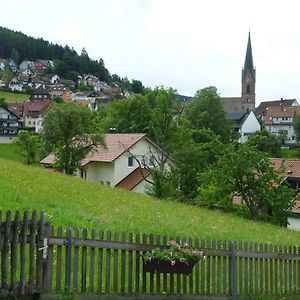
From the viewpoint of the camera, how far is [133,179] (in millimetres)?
49969

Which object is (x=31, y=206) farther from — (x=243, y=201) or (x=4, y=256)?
(x=243, y=201)

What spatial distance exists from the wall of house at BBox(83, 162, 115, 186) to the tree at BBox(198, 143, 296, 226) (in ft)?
65.1

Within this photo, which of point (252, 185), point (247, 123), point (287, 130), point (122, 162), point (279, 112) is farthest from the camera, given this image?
point (279, 112)

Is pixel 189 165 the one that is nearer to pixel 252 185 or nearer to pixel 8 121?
pixel 252 185

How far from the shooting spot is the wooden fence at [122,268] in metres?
7.87

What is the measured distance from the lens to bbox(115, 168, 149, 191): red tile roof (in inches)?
1921

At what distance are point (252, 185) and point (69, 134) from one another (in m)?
21.3

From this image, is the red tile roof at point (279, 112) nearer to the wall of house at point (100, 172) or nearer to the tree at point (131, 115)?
the tree at point (131, 115)

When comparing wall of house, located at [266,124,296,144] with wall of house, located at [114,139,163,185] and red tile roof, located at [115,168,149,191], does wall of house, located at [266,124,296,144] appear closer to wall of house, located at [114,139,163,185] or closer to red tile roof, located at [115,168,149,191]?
wall of house, located at [114,139,163,185]

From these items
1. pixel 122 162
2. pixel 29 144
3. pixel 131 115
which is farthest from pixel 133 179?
pixel 131 115

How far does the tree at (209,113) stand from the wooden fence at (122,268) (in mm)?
77623

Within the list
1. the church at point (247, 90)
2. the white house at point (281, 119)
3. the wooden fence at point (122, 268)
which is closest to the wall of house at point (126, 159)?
the wooden fence at point (122, 268)

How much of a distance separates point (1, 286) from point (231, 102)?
16418cm

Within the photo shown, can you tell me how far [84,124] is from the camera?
158 ft
